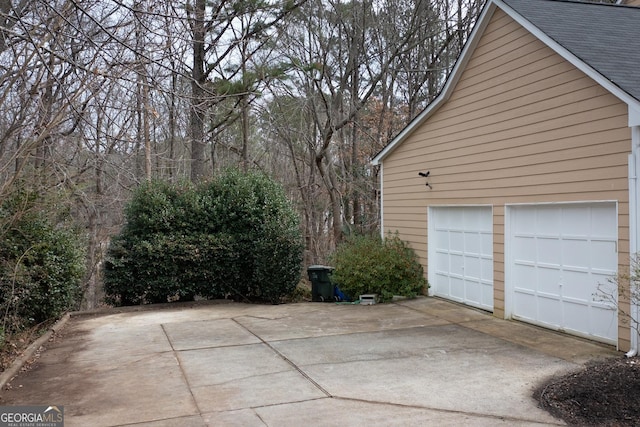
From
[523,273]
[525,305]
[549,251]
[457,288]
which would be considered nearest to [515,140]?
[549,251]

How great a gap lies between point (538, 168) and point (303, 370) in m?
4.79

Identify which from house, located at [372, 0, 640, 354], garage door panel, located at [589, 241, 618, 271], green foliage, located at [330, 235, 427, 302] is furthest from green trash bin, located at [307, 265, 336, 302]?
garage door panel, located at [589, 241, 618, 271]

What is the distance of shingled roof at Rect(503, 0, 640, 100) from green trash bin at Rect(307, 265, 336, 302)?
21.1 ft

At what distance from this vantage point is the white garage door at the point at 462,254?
9602 mm

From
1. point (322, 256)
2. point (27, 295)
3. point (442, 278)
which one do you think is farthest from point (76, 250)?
point (322, 256)

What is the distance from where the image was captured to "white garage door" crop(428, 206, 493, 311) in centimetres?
960

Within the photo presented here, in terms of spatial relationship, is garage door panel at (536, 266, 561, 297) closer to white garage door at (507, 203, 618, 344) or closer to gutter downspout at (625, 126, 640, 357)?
white garage door at (507, 203, 618, 344)

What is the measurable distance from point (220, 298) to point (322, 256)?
31.9ft

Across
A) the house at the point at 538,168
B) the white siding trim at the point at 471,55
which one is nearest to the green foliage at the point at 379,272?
the house at the point at 538,168

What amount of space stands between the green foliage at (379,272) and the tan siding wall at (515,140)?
435mm

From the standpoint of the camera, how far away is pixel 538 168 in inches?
320

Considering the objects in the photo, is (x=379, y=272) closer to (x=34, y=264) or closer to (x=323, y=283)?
(x=323, y=283)

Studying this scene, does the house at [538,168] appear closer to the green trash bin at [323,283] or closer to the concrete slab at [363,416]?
the green trash bin at [323,283]

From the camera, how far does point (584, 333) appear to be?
24.4ft
